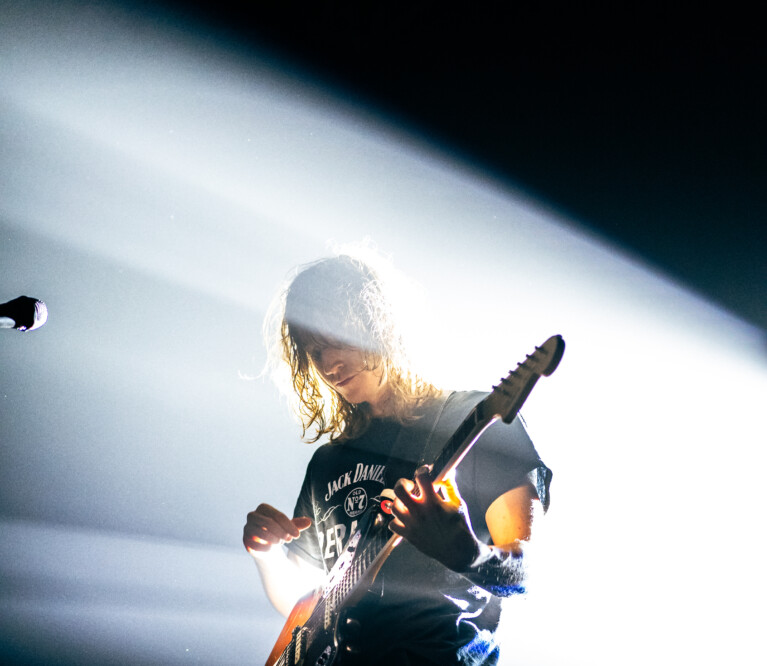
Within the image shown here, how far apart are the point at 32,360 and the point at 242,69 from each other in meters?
1.66

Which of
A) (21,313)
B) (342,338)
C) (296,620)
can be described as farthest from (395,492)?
(21,313)

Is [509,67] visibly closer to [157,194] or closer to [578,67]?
[578,67]

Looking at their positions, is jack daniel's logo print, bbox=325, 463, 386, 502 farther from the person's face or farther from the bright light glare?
the bright light glare

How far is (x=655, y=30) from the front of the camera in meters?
2.18

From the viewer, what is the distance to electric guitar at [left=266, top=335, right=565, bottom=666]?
3.39ft

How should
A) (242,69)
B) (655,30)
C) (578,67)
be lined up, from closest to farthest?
(655,30) < (578,67) < (242,69)

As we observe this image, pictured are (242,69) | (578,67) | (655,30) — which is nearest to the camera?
(655,30)

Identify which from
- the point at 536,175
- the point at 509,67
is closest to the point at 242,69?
the point at 509,67

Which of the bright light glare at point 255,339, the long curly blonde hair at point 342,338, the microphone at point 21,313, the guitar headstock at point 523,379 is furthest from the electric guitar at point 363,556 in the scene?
the bright light glare at point 255,339

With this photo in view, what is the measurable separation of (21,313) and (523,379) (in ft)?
3.77

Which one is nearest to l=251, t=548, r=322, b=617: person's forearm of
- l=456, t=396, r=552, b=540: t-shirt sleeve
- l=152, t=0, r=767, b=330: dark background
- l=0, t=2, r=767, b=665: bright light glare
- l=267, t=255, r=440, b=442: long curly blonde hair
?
l=267, t=255, r=440, b=442: long curly blonde hair

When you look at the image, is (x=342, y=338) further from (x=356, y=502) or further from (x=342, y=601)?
(x=342, y=601)

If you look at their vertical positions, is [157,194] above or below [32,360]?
above

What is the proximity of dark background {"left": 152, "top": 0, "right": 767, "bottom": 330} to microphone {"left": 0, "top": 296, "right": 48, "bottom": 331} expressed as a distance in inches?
69.4
